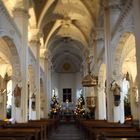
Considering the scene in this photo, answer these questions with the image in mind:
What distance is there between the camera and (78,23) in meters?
28.0

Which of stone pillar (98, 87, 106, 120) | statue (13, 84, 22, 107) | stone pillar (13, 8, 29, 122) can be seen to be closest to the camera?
statue (13, 84, 22, 107)

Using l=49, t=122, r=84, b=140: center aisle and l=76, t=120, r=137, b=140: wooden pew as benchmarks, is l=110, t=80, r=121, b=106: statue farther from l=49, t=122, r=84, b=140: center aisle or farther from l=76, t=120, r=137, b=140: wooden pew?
l=76, t=120, r=137, b=140: wooden pew

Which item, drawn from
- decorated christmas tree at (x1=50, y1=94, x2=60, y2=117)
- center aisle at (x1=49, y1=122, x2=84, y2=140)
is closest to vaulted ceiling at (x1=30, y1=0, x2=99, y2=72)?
decorated christmas tree at (x1=50, y1=94, x2=60, y2=117)

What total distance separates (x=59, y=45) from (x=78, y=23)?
8.58m

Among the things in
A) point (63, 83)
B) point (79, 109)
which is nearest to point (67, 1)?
point (79, 109)

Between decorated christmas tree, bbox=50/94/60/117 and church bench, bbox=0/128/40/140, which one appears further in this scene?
decorated christmas tree, bbox=50/94/60/117

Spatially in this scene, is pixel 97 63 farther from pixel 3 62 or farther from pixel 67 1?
pixel 3 62

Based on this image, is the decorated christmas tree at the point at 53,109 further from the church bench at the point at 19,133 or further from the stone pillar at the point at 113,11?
the church bench at the point at 19,133

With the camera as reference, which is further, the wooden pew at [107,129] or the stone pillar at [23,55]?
the stone pillar at [23,55]

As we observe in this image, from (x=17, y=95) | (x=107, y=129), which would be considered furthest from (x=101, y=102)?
(x=107, y=129)

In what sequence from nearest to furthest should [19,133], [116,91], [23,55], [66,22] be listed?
[19,133] < [116,91] < [23,55] < [66,22]

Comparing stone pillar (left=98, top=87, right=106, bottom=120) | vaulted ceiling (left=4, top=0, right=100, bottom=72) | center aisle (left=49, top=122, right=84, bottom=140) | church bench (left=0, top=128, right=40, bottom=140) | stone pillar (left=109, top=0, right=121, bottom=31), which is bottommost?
center aisle (left=49, top=122, right=84, bottom=140)

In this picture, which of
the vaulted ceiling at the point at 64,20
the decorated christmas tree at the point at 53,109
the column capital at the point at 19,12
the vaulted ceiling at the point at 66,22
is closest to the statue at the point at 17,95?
the column capital at the point at 19,12

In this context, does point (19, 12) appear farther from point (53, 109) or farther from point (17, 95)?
point (53, 109)
